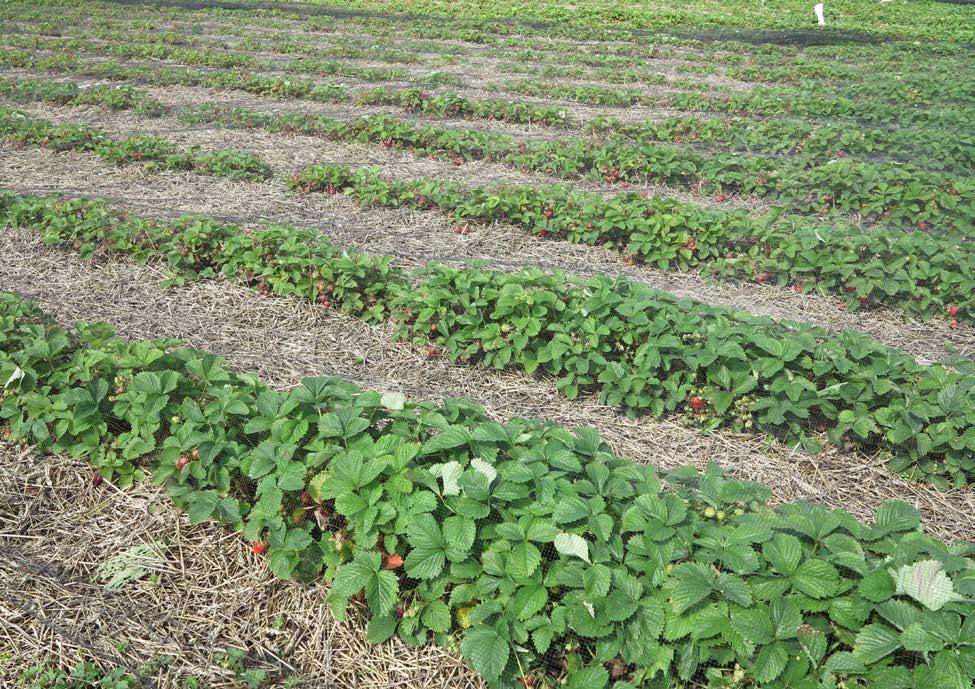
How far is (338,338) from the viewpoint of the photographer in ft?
15.6

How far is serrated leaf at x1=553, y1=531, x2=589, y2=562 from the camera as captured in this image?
2260 mm

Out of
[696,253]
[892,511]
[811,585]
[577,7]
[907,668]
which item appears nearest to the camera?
[907,668]

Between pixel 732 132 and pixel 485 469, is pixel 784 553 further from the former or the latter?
pixel 732 132

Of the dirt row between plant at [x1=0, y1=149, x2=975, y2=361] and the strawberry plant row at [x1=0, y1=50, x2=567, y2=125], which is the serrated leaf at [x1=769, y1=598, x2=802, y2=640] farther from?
the strawberry plant row at [x1=0, y1=50, x2=567, y2=125]

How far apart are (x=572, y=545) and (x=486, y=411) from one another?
1.78 meters

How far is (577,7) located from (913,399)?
25447 millimetres

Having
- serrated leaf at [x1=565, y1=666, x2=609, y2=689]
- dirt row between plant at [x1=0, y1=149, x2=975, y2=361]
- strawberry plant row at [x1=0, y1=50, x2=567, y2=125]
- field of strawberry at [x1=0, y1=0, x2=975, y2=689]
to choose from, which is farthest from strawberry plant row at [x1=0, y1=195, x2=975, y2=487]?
strawberry plant row at [x1=0, y1=50, x2=567, y2=125]

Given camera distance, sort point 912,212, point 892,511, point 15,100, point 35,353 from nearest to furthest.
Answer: point 892,511 < point 35,353 < point 912,212 < point 15,100

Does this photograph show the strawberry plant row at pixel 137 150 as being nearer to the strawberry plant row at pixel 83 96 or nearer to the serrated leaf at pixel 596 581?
the strawberry plant row at pixel 83 96

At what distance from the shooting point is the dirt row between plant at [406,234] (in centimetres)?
527

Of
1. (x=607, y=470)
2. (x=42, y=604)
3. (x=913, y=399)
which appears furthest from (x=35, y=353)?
(x=913, y=399)

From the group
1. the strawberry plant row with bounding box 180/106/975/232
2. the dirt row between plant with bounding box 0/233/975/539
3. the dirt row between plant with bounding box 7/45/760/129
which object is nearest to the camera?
the dirt row between plant with bounding box 0/233/975/539

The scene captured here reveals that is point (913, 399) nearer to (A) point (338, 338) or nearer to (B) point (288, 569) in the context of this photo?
(B) point (288, 569)

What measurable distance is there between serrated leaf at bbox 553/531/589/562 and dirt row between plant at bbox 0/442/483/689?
60 cm
